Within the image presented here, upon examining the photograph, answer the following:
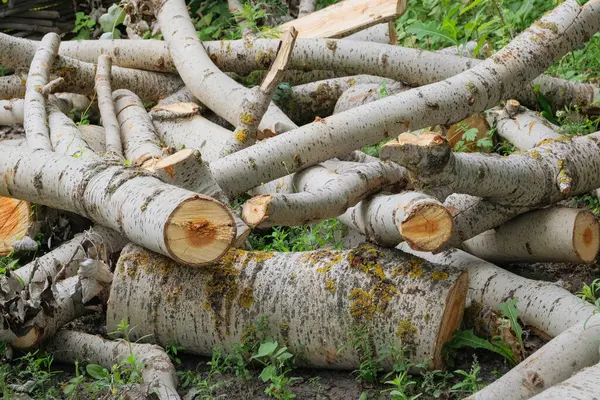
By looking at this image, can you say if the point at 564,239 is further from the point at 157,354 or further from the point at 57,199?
the point at 57,199

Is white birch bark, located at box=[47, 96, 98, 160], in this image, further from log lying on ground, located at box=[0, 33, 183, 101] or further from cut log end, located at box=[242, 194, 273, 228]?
cut log end, located at box=[242, 194, 273, 228]

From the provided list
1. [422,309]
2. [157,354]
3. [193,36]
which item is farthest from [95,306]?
[193,36]

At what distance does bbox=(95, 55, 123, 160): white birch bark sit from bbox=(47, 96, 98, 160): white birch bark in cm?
21

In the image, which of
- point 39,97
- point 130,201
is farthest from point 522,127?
point 39,97

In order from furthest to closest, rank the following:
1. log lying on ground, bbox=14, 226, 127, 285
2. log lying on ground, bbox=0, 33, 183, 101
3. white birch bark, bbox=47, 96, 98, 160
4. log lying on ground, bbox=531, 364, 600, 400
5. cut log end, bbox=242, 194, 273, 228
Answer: log lying on ground, bbox=0, 33, 183, 101, white birch bark, bbox=47, 96, 98, 160, log lying on ground, bbox=14, 226, 127, 285, cut log end, bbox=242, 194, 273, 228, log lying on ground, bbox=531, 364, 600, 400

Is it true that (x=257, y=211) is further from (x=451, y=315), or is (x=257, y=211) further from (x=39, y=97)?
(x=39, y=97)

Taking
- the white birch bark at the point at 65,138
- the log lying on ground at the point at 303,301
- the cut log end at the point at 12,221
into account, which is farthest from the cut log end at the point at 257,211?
the cut log end at the point at 12,221

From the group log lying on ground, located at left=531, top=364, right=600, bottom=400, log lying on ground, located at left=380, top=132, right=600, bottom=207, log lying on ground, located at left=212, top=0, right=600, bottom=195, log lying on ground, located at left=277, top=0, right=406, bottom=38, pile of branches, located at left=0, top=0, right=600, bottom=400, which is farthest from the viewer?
log lying on ground, located at left=277, top=0, right=406, bottom=38

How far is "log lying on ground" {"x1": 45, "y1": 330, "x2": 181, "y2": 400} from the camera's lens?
12.0ft

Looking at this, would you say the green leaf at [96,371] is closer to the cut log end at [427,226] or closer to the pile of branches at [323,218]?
the pile of branches at [323,218]

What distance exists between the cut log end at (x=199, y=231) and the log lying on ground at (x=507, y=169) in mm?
729

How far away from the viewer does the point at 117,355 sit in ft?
13.1

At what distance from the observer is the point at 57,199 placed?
4.43 meters

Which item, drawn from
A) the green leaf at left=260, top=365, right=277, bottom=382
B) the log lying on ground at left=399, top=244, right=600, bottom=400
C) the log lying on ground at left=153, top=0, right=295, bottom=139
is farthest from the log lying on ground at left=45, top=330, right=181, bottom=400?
the log lying on ground at left=153, top=0, right=295, bottom=139
